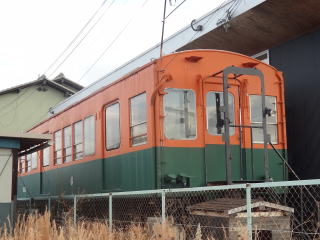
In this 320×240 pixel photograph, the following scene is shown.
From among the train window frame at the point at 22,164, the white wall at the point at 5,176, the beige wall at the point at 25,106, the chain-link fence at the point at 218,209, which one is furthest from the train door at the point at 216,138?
the beige wall at the point at 25,106

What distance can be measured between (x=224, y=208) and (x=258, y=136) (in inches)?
122

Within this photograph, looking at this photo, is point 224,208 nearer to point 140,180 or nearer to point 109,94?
point 140,180

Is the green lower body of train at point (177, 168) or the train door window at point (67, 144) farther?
the train door window at point (67, 144)

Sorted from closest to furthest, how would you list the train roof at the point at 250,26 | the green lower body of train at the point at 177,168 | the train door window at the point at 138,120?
1. the green lower body of train at the point at 177,168
2. the train door window at the point at 138,120
3. the train roof at the point at 250,26

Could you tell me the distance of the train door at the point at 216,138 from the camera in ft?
27.3

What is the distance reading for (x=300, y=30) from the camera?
34.1ft

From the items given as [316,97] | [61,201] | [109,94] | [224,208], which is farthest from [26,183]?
[224,208]

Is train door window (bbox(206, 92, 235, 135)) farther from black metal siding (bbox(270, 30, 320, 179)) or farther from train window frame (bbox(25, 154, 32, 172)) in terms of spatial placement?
train window frame (bbox(25, 154, 32, 172))

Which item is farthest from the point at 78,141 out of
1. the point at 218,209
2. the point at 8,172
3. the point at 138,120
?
the point at 218,209

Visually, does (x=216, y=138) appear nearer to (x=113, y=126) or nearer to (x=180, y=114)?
(x=180, y=114)

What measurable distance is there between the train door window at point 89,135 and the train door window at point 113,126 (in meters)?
0.65

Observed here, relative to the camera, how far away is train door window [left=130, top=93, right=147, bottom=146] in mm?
8281

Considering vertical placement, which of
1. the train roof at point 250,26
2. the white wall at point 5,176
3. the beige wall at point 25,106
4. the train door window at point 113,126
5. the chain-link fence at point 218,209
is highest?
the beige wall at point 25,106

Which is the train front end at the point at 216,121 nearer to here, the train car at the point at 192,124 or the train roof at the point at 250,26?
the train car at the point at 192,124
